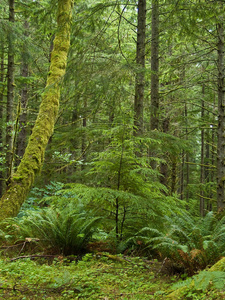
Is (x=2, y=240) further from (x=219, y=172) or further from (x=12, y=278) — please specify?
(x=219, y=172)

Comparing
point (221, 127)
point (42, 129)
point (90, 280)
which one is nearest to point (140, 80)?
point (42, 129)

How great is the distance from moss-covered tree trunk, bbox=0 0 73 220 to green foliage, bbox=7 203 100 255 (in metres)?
0.65

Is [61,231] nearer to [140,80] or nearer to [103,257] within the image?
[103,257]

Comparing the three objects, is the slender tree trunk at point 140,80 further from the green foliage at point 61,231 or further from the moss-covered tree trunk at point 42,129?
the green foliage at point 61,231

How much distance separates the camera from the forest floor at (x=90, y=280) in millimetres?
2367

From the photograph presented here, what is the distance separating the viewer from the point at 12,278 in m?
2.71

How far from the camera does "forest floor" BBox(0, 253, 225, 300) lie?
237cm

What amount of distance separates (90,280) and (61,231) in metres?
1.19

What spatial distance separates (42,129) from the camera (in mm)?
5266

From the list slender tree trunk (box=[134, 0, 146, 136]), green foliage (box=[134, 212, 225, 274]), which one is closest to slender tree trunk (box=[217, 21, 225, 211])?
slender tree trunk (box=[134, 0, 146, 136])

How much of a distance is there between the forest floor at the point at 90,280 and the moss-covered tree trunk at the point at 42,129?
4.95 feet

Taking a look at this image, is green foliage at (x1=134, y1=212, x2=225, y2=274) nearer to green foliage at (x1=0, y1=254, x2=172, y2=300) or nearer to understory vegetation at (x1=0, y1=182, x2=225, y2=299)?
understory vegetation at (x1=0, y1=182, x2=225, y2=299)

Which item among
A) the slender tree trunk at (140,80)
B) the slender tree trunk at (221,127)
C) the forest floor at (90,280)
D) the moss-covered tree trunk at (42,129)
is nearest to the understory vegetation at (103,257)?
the forest floor at (90,280)

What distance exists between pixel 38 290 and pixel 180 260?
1.68 metres
